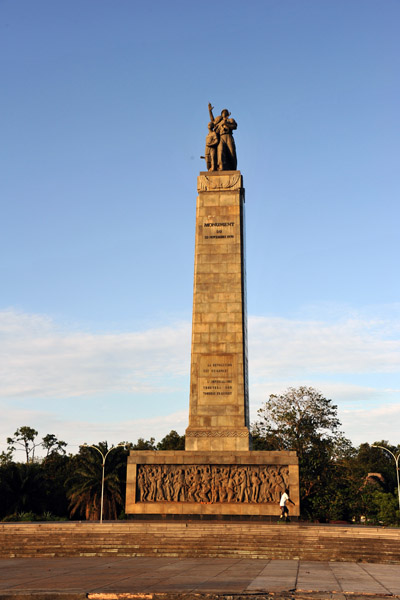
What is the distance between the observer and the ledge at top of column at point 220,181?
102 feet

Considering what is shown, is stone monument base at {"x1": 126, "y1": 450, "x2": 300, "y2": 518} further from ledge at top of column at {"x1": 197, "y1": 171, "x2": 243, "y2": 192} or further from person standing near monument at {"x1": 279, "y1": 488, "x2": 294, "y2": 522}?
ledge at top of column at {"x1": 197, "y1": 171, "x2": 243, "y2": 192}

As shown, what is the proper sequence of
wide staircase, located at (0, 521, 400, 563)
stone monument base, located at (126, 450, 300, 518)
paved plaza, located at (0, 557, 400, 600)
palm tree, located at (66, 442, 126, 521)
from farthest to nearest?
palm tree, located at (66, 442, 126, 521) → stone monument base, located at (126, 450, 300, 518) → wide staircase, located at (0, 521, 400, 563) → paved plaza, located at (0, 557, 400, 600)

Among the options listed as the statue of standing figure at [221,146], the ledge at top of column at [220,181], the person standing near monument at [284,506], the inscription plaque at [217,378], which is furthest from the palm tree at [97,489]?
the statue of standing figure at [221,146]

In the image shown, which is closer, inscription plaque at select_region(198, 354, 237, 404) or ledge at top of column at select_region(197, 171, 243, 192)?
inscription plaque at select_region(198, 354, 237, 404)

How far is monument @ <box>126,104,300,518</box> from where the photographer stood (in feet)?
84.4

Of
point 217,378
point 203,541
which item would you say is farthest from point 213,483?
point 203,541

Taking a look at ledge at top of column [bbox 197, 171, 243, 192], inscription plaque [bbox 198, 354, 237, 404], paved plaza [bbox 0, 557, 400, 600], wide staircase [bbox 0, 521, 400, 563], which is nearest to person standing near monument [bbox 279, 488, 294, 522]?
wide staircase [bbox 0, 521, 400, 563]

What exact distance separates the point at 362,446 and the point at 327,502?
232 ft

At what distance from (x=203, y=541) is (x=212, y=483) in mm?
5954

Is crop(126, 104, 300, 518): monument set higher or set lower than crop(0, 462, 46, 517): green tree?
higher

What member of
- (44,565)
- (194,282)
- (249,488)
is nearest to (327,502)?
(249,488)

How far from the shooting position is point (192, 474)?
26125 millimetres

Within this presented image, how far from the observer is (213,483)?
2592 centimetres

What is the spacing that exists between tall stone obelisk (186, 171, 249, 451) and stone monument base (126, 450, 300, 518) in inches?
52.7
